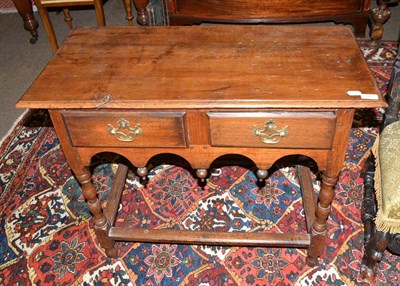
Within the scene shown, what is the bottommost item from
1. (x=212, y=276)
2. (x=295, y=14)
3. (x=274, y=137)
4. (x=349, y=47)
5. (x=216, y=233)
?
(x=212, y=276)

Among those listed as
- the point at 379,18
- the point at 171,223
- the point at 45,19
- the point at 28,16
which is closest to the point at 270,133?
the point at 171,223

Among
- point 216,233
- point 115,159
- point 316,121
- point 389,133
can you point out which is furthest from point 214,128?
point 115,159

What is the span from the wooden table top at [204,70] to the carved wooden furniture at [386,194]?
16.3 inches

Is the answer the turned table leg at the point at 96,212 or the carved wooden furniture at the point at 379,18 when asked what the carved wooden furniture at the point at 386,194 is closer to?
the turned table leg at the point at 96,212

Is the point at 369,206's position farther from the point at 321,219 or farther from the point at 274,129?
the point at 274,129

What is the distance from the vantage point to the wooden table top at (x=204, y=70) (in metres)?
1.48

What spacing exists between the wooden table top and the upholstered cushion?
1.37 ft

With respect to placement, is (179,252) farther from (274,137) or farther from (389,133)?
(389,133)

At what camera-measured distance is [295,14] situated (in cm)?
344

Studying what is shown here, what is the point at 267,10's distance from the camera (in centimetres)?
341

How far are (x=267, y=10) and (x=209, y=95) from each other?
7.18 feet

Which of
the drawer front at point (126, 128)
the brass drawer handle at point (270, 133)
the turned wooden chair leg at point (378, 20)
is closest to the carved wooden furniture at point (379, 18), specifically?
the turned wooden chair leg at point (378, 20)

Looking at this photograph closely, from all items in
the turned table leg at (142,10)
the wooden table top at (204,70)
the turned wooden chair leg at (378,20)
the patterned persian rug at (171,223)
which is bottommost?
the patterned persian rug at (171,223)

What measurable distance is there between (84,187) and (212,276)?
0.78 metres
